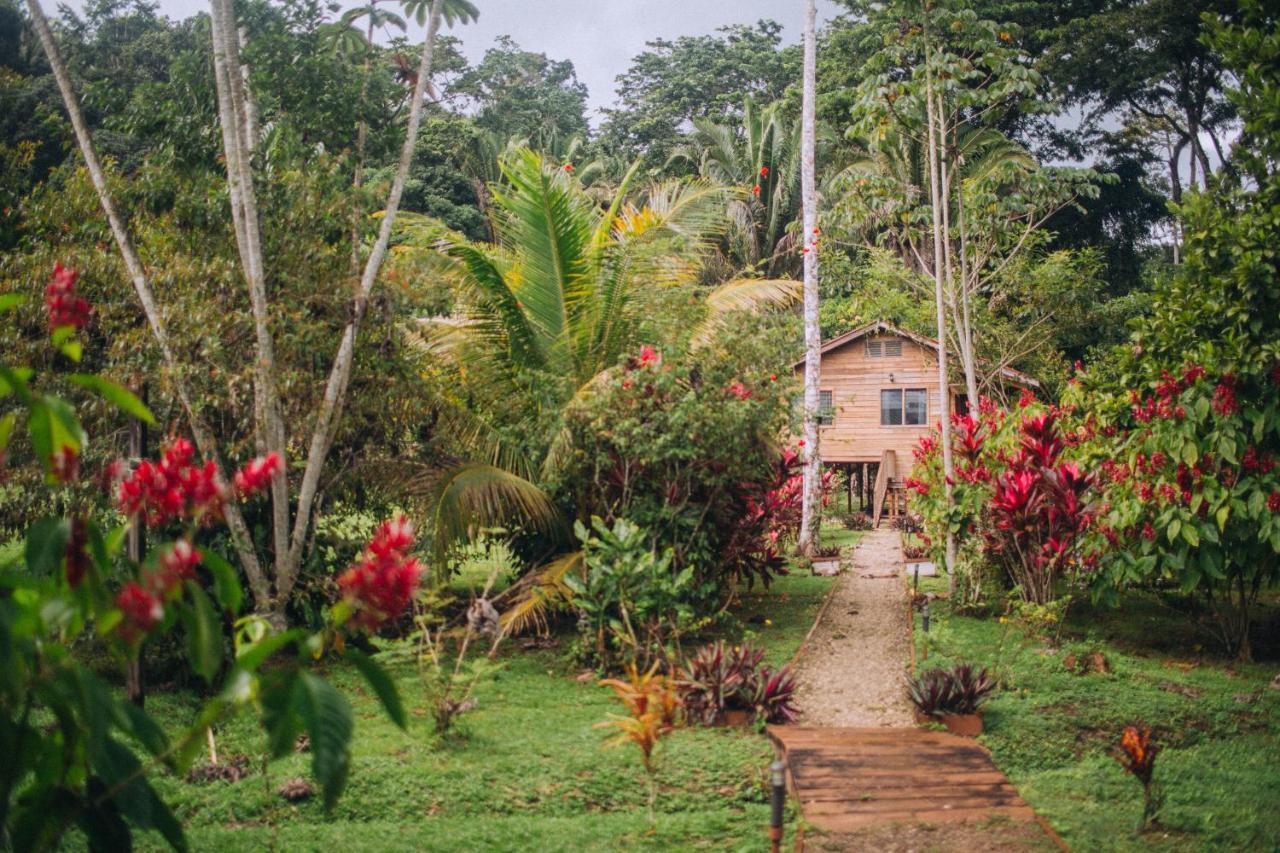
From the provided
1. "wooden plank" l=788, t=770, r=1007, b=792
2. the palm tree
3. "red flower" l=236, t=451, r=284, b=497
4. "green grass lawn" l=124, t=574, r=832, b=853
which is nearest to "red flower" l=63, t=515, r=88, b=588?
"red flower" l=236, t=451, r=284, b=497

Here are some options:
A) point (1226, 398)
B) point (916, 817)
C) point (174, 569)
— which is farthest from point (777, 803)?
point (1226, 398)

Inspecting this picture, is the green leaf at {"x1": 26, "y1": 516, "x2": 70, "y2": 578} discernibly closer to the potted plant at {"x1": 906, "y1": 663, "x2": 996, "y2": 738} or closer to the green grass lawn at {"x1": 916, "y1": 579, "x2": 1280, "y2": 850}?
the green grass lawn at {"x1": 916, "y1": 579, "x2": 1280, "y2": 850}

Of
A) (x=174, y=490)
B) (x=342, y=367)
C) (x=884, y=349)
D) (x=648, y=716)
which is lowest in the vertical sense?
(x=648, y=716)

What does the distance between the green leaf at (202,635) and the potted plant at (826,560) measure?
12.0 m

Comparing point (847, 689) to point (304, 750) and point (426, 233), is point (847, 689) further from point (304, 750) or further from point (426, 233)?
point (426, 233)

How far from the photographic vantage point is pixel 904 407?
22.2m

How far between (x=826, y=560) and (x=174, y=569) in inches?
502

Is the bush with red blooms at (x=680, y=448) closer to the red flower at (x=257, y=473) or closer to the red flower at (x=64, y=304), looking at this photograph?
the red flower at (x=257, y=473)

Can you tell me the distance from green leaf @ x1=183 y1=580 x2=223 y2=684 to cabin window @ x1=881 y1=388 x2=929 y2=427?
68.2ft

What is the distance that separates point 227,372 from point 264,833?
3490 millimetres

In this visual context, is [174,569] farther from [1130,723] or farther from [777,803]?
[1130,723]

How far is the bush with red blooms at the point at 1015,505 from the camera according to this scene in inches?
374

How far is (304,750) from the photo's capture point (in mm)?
6715

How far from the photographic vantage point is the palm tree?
31.7 ft
